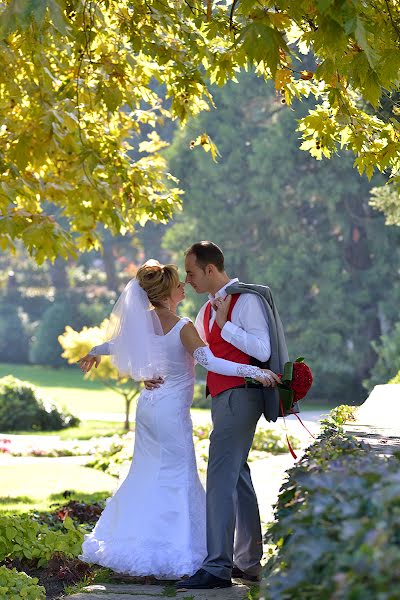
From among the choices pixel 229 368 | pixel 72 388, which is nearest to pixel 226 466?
pixel 229 368

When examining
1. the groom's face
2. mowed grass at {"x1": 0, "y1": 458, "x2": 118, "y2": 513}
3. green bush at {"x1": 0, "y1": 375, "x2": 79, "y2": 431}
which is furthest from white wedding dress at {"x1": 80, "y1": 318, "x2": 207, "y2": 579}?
green bush at {"x1": 0, "y1": 375, "x2": 79, "y2": 431}

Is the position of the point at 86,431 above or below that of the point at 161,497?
below

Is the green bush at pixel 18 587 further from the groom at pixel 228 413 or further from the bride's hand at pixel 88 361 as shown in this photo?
the bride's hand at pixel 88 361

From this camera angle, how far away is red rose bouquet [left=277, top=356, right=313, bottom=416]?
5.52 metres

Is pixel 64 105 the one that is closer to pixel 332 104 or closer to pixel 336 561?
pixel 332 104

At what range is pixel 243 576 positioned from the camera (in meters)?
5.95

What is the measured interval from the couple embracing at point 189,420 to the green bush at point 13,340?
4048 cm

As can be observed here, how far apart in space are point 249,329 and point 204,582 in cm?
148

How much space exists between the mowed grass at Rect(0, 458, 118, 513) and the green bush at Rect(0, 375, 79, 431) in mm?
6094

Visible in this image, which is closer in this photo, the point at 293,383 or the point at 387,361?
the point at 293,383

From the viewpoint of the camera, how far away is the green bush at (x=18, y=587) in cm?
546

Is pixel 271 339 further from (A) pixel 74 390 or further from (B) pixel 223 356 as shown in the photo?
(A) pixel 74 390

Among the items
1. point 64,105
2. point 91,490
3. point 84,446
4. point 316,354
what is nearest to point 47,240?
point 64,105

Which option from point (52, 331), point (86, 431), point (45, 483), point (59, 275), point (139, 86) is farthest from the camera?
point (59, 275)
